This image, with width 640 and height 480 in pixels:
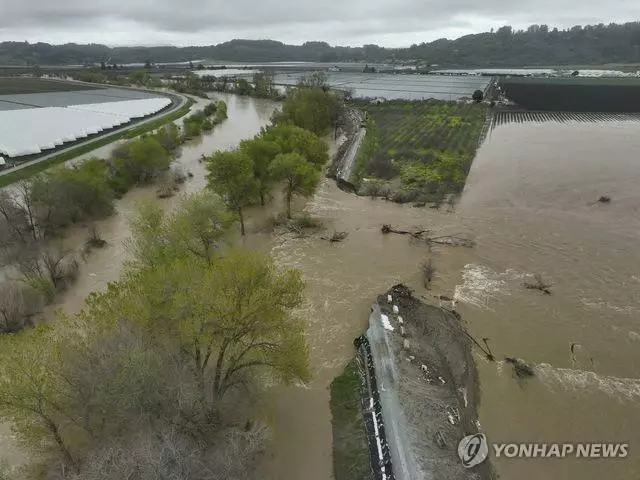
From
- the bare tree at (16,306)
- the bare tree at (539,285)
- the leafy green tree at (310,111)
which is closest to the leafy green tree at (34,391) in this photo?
the bare tree at (16,306)

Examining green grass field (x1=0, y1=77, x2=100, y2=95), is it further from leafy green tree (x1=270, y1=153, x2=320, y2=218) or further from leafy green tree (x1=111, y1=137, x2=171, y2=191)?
leafy green tree (x1=270, y1=153, x2=320, y2=218)

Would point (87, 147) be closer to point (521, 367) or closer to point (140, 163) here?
point (140, 163)

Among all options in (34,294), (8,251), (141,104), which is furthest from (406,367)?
(141,104)

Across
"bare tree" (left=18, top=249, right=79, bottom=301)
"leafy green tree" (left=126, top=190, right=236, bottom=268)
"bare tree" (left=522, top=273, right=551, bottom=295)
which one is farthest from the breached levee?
"bare tree" (left=18, top=249, right=79, bottom=301)

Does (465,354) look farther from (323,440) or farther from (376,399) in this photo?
(323,440)

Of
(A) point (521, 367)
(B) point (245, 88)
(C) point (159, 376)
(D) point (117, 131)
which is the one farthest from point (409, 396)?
(B) point (245, 88)

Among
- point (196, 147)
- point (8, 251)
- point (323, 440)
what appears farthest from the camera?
point (196, 147)

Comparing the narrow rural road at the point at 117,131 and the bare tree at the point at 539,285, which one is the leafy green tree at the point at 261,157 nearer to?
the bare tree at the point at 539,285
